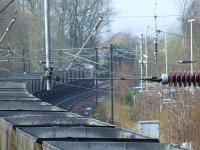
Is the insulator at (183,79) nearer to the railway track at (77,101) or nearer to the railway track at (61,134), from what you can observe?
the railway track at (61,134)

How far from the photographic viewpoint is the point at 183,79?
17.6 ft

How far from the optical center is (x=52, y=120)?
10.4 metres

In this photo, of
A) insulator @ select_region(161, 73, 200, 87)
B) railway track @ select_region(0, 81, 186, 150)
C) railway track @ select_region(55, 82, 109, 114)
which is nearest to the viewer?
insulator @ select_region(161, 73, 200, 87)

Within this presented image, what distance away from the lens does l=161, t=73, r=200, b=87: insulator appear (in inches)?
207

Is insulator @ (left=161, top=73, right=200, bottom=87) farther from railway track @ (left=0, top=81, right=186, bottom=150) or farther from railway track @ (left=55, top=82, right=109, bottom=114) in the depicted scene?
railway track @ (left=55, top=82, right=109, bottom=114)

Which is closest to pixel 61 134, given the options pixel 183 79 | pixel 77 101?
pixel 183 79

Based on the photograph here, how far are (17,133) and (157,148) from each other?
8.43 ft

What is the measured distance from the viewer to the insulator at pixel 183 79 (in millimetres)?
5270

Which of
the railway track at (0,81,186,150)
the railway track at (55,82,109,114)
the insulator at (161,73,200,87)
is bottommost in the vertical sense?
the railway track at (55,82,109,114)

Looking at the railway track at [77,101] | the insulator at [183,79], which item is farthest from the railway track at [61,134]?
the railway track at [77,101]

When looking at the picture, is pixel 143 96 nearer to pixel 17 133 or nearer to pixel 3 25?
pixel 3 25

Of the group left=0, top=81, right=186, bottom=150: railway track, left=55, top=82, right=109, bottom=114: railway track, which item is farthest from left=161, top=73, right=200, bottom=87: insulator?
left=55, top=82, right=109, bottom=114: railway track

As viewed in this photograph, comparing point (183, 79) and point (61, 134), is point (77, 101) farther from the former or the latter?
point (183, 79)

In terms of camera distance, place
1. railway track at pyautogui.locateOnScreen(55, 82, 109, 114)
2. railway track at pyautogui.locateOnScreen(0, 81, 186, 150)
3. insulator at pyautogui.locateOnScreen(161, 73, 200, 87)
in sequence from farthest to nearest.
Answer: railway track at pyautogui.locateOnScreen(55, 82, 109, 114) → railway track at pyautogui.locateOnScreen(0, 81, 186, 150) → insulator at pyautogui.locateOnScreen(161, 73, 200, 87)
